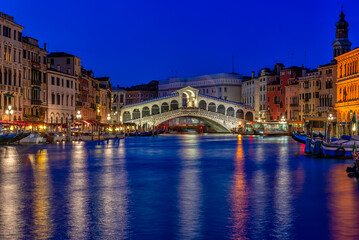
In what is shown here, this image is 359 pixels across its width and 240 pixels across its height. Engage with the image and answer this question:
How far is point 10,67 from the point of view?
45.9 meters

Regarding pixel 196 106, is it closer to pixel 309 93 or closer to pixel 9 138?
pixel 309 93

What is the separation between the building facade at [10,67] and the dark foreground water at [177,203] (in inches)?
973

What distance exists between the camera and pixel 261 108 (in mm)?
95875

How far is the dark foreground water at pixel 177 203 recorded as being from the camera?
9711mm

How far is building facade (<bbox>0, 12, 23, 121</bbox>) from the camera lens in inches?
1738

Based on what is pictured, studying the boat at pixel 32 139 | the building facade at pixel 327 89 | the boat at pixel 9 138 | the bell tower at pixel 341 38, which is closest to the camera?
the boat at pixel 9 138

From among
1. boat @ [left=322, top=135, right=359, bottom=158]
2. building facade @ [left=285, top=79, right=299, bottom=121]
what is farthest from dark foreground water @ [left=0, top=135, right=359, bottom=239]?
building facade @ [left=285, top=79, right=299, bottom=121]

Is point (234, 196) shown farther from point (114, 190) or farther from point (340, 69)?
point (340, 69)

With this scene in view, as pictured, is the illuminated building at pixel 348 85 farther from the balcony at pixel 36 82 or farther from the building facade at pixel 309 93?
the balcony at pixel 36 82

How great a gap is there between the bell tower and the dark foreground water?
53.7 meters

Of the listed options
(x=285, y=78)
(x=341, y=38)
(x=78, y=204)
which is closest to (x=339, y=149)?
(x=78, y=204)

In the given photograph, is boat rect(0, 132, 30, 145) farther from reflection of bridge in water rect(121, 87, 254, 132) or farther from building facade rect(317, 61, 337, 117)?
reflection of bridge in water rect(121, 87, 254, 132)

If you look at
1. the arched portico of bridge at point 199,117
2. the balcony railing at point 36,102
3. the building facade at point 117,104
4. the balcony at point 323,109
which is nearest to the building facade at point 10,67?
the balcony railing at point 36,102

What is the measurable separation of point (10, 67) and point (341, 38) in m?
42.1
